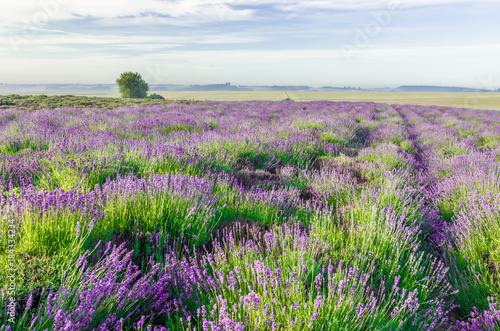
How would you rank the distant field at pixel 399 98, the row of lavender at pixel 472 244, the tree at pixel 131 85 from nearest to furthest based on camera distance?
the row of lavender at pixel 472 244 → the tree at pixel 131 85 → the distant field at pixel 399 98

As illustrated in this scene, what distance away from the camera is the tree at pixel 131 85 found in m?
50.8

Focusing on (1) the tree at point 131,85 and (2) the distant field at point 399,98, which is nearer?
(1) the tree at point 131,85

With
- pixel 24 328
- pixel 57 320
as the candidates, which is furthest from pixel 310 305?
pixel 24 328

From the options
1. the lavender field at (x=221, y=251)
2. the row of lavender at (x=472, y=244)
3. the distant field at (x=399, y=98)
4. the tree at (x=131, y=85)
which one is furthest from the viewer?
the distant field at (x=399, y=98)

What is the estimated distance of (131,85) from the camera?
51156mm

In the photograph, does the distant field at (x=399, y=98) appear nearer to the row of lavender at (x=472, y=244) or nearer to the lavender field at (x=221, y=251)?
the row of lavender at (x=472, y=244)

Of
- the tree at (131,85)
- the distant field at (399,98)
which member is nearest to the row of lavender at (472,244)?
the distant field at (399,98)

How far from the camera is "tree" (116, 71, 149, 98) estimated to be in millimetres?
50844

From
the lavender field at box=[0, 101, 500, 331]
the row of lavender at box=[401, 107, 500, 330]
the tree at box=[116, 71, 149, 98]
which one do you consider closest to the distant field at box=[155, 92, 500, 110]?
the tree at box=[116, 71, 149, 98]

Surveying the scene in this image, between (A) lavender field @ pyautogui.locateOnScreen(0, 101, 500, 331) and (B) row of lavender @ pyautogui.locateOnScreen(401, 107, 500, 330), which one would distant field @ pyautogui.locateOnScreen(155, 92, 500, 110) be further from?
(A) lavender field @ pyautogui.locateOnScreen(0, 101, 500, 331)

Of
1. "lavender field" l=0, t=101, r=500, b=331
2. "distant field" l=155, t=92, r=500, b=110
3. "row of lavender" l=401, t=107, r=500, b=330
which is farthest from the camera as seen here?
"distant field" l=155, t=92, r=500, b=110

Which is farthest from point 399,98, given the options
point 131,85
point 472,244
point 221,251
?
point 221,251

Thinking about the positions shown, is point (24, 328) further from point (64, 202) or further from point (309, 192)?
point (309, 192)

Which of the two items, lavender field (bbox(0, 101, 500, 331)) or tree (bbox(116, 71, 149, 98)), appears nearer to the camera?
lavender field (bbox(0, 101, 500, 331))
